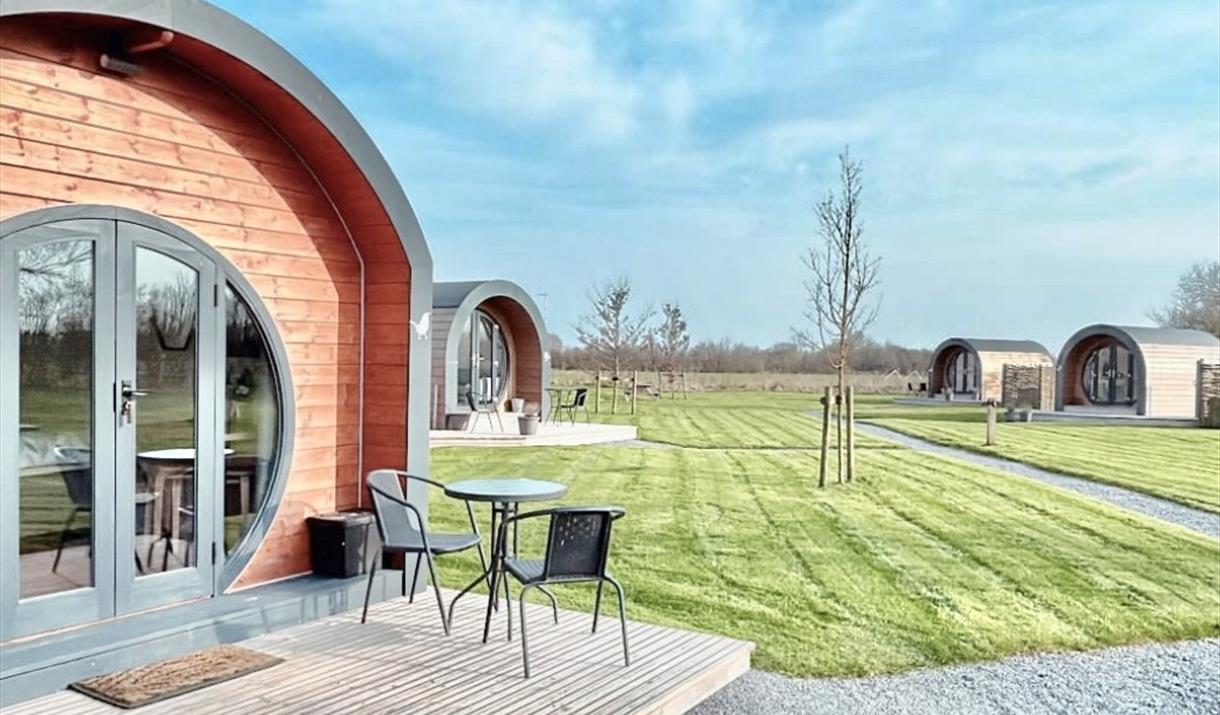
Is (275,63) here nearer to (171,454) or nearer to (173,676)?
(171,454)

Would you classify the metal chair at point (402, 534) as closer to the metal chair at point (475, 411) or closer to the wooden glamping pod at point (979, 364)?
the metal chair at point (475, 411)

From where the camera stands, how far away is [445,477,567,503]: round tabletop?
156 inches

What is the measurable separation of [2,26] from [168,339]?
4.56 ft

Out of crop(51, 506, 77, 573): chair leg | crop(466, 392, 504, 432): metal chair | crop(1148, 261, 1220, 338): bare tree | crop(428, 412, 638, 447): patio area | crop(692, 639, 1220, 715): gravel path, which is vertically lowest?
crop(692, 639, 1220, 715): gravel path

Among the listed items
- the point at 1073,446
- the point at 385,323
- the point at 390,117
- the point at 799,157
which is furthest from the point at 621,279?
the point at 385,323

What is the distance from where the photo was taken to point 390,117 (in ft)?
59.0

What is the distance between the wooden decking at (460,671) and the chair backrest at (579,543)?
0.44 meters

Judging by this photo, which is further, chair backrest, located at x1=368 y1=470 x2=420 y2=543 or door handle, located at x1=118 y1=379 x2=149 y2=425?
chair backrest, located at x1=368 y1=470 x2=420 y2=543

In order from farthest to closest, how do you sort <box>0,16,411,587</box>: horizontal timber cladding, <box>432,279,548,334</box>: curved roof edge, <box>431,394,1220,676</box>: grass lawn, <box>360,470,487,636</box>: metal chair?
<box>432,279,548,334</box>: curved roof edge
<box>431,394,1220,676</box>: grass lawn
<box>360,470,487,636</box>: metal chair
<box>0,16,411,587</box>: horizontal timber cladding

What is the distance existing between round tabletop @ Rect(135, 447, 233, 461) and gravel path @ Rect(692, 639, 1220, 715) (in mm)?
2602

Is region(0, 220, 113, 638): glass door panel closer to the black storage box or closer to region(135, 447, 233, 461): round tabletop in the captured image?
region(135, 447, 233, 461): round tabletop

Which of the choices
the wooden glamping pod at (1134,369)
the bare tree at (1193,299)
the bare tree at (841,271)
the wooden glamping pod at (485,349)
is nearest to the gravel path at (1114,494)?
the bare tree at (841,271)

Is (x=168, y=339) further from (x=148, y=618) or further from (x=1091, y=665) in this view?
(x=1091, y=665)

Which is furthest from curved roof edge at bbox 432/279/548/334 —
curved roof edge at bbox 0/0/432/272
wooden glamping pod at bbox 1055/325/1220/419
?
wooden glamping pod at bbox 1055/325/1220/419
